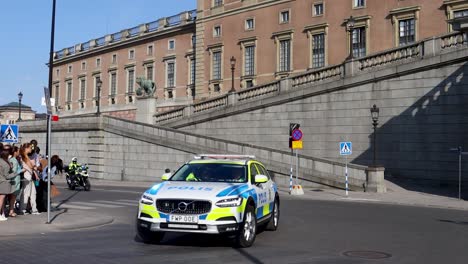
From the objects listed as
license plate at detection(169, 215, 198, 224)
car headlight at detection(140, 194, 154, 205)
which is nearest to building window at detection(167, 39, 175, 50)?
car headlight at detection(140, 194, 154, 205)

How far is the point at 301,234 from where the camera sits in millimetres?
12898

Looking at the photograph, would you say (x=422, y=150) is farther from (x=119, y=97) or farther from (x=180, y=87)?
(x=119, y=97)

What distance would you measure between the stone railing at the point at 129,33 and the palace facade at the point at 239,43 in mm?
140

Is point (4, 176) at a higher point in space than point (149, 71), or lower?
lower

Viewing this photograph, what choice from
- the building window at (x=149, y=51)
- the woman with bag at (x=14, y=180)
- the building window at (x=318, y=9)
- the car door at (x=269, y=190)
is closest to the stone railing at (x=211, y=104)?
the building window at (x=318, y=9)

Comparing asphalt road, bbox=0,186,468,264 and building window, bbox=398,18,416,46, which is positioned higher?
building window, bbox=398,18,416,46

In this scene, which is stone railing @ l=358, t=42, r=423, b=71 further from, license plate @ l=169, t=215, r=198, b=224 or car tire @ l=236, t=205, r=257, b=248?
license plate @ l=169, t=215, r=198, b=224

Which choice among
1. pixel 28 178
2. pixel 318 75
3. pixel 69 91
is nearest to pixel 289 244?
pixel 28 178

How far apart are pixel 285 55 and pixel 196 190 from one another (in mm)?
37857

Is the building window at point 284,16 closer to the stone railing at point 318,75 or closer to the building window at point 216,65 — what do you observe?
the building window at point 216,65

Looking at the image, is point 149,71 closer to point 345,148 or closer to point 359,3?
A: point 359,3

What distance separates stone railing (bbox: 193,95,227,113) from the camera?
1529 inches

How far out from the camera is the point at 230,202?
10.4m

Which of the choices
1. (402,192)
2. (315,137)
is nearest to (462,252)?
(402,192)
